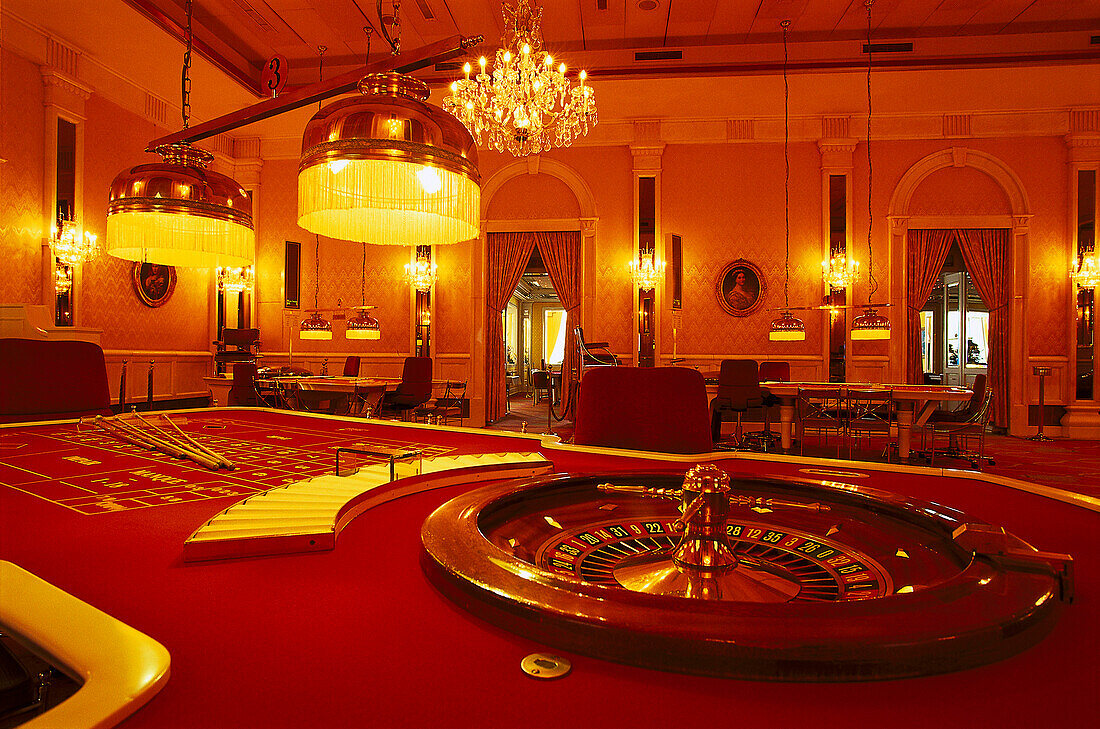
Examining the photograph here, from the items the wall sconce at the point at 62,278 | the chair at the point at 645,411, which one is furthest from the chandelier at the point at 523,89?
the wall sconce at the point at 62,278

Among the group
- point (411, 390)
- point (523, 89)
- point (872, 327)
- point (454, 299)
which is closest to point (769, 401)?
point (872, 327)

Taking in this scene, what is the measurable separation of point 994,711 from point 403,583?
520 millimetres

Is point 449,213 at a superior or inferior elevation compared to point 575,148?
inferior

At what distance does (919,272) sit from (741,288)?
2420mm

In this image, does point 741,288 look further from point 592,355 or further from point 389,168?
point 389,168

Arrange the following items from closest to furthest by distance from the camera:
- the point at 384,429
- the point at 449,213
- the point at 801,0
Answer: the point at 449,213, the point at 384,429, the point at 801,0

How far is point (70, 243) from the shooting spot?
6.60 meters

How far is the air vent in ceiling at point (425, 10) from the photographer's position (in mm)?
6820

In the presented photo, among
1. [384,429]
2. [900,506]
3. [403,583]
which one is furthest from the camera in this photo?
[384,429]

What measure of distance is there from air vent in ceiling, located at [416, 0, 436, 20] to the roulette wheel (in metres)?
7.33

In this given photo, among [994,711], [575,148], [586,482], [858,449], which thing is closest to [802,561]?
[586,482]

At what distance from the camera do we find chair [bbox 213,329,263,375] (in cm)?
863

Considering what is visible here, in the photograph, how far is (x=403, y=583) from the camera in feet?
2.17

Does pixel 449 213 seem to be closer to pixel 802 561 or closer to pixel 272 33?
pixel 802 561
